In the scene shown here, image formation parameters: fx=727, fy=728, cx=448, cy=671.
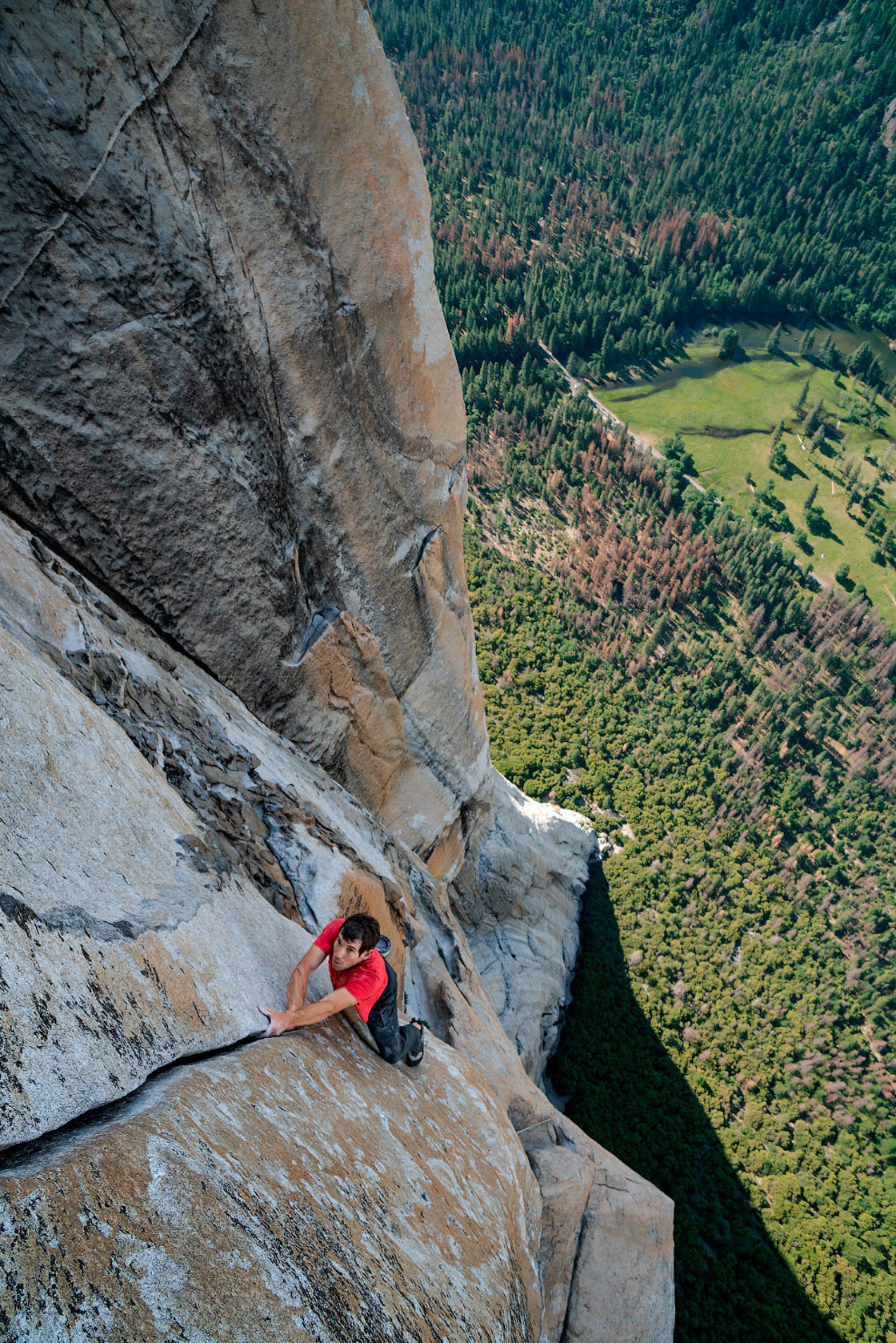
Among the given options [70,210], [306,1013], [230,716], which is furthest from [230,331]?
[306,1013]

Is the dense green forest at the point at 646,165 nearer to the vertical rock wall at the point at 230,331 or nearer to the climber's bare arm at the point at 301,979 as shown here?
the vertical rock wall at the point at 230,331

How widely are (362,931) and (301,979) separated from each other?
69 centimetres

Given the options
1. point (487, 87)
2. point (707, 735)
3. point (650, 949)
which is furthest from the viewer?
point (487, 87)

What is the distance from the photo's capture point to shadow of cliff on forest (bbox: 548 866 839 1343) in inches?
781

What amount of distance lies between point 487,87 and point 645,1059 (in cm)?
12197

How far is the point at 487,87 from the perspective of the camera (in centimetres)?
10162

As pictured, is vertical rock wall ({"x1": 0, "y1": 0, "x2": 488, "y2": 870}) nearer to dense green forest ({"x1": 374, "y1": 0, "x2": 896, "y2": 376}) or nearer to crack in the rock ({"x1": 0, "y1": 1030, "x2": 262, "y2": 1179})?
crack in the rock ({"x1": 0, "y1": 1030, "x2": 262, "y2": 1179})

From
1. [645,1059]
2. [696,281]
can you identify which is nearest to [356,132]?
[645,1059]

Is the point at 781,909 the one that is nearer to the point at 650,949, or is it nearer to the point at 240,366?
the point at 650,949

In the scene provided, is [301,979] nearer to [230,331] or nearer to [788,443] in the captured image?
[230,331]

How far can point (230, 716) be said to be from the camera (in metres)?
9.70

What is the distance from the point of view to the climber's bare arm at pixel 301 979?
6586mm

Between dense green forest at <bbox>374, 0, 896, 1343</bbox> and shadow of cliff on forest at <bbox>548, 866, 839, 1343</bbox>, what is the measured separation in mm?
92

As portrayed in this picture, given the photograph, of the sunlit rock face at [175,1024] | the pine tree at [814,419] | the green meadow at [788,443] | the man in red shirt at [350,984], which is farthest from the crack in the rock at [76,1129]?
the pine tree at [814,419]
